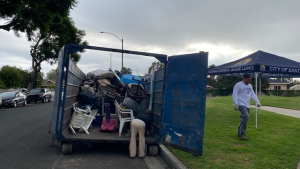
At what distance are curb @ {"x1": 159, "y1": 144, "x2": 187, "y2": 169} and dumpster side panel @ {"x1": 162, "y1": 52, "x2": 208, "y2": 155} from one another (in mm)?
256

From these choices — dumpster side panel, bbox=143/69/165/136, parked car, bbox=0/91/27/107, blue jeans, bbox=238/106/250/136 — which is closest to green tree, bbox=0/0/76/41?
parked car, bbox=0/91/27/107

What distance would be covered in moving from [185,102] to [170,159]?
4.25 feet

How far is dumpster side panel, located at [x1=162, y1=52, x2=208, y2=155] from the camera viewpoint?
5566mm

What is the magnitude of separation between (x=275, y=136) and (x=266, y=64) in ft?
8.70

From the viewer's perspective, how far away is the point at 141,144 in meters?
6.12

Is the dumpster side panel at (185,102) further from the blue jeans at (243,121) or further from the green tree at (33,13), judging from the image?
the green tree at (33,13)

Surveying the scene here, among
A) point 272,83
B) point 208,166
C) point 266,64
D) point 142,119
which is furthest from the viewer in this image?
point 272,83

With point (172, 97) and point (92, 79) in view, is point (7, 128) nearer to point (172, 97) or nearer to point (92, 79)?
point (92, 79)

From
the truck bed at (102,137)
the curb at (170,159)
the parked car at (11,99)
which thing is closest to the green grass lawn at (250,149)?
the curb at (170,159)

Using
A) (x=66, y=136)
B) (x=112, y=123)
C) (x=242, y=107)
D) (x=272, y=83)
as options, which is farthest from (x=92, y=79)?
(x=272, y=83)

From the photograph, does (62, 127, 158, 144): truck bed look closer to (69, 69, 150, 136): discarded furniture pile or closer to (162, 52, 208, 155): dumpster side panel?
(69, 69, 150, 136): discarded furniture pile

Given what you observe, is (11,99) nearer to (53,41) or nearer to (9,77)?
(53,41)

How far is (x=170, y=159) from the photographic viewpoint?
558cm

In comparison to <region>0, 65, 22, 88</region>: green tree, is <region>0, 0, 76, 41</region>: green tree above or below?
above
